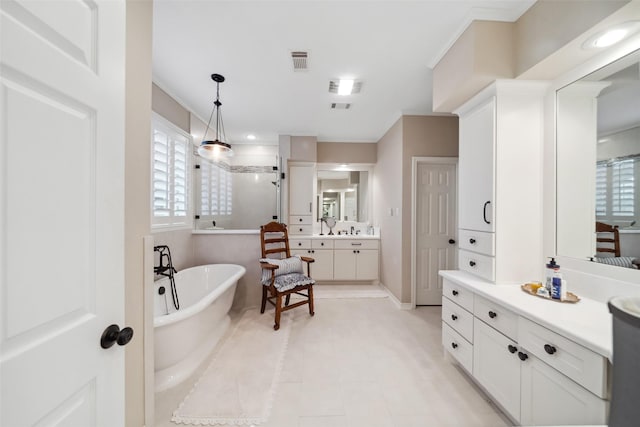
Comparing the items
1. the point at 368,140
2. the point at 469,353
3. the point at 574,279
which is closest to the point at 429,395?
the point at 469,353

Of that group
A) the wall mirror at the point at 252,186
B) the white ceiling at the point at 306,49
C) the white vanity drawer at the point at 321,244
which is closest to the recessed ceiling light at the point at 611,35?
the white ceiling at the point at 306,49

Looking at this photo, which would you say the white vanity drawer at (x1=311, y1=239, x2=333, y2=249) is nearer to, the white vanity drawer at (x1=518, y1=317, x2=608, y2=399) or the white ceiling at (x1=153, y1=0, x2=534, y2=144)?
the white ceiling at (x1=153, y1=0, x2=534, y2=144)

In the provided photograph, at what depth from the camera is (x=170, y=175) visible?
2.70 meters

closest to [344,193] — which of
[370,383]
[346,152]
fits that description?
[346,152]

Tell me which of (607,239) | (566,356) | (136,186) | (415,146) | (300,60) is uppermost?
(300,60)

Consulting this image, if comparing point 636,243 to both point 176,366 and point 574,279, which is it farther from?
point 176,366

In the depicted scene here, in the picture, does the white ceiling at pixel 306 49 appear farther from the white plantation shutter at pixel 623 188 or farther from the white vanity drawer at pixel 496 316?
the white vanity drawer at pixel 496 316

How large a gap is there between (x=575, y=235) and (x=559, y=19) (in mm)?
1269

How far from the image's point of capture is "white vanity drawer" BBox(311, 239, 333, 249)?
4.00 metres

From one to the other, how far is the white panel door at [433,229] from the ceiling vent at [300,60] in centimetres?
195

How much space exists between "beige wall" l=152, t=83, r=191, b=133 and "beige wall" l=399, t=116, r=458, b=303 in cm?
278

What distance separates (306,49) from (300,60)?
15cm

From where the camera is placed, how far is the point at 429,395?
65.4 inches

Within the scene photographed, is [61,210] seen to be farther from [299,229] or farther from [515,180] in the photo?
[299,229]
